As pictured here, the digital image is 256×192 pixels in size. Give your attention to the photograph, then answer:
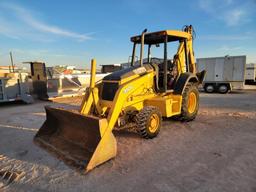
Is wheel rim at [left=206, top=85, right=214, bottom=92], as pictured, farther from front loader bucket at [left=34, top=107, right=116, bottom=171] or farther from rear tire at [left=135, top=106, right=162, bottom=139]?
front loader bucket at [left=34, top=107, right=116, bottom=171]

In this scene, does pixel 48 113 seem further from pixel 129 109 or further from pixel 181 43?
pixel 181 43

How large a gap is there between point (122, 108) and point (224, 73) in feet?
42.2

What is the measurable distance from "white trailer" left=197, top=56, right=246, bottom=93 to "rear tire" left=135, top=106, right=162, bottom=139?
12124 millimetres

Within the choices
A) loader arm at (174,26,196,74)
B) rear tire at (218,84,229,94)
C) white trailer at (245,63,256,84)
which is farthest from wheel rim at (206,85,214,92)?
loader arm at (174,26,196,74)

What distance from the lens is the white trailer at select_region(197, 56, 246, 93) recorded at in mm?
13789

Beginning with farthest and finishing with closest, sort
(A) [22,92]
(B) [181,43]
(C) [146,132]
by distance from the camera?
(A) [22,92], (B) [181,43], (C) [146,132]

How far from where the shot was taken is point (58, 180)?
277 cm

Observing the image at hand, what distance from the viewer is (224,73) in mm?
14422

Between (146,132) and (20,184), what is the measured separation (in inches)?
97.2

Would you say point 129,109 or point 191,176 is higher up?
point 129,109

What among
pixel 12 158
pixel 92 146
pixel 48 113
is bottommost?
pixel 12 158

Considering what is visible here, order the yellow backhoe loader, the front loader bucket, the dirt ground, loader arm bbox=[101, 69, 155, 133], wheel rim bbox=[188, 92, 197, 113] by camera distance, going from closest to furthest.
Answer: the dirt ground
the front loader bucket
the yellow backhoe loader
loader arm bbox=[101, 69, 155, 133]
wheel rim bbox=[188, 92, 197, 113]

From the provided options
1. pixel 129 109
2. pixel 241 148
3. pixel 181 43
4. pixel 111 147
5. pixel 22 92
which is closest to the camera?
pixel 111 147

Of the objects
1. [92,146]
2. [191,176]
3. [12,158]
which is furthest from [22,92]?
[191,176]
